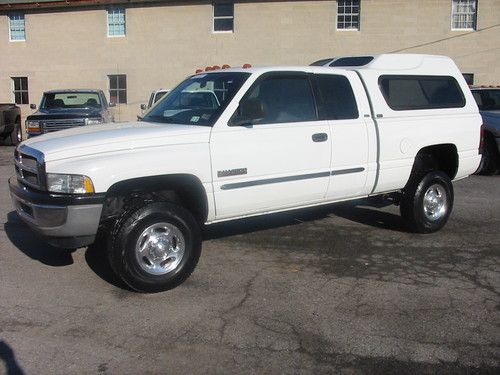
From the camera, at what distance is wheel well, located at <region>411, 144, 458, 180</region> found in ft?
22.3

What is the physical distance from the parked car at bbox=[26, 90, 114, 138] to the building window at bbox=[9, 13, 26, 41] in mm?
11078

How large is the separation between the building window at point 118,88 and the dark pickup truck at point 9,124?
518 centimetres

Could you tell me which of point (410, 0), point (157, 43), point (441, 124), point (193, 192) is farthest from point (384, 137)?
point (157, 43)

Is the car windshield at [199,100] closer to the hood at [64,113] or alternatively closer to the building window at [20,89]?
the hood at [64,113]

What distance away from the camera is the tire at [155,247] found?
469 cm

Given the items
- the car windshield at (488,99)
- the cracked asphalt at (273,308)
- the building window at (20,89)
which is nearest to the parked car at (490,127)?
the car windshield at (488,99)

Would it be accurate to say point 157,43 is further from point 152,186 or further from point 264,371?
point 264,371

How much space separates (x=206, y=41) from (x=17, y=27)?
8.68 m

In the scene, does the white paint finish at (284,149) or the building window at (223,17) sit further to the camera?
the building window at (223,17)

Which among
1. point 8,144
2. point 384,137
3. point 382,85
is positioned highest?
point 382,85

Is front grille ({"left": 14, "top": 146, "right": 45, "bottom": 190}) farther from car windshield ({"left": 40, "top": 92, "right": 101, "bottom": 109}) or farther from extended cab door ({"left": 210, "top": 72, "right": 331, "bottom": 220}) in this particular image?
car windshield ({"left": 40, "top": 92, "right": 101, "bottom": 109})

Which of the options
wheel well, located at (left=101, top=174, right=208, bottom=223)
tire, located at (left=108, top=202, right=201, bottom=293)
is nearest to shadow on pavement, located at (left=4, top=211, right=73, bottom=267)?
wheel well, located at (left=101, top=174, right=208, bottom=223)

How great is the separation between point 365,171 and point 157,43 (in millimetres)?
18024

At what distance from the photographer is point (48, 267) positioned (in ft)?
18.4
